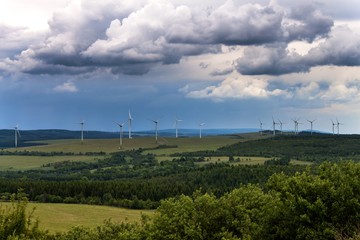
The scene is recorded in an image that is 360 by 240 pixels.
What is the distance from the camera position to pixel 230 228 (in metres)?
62.3


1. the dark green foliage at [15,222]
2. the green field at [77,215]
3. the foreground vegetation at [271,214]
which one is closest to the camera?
the foreground vegetation at [271,214]

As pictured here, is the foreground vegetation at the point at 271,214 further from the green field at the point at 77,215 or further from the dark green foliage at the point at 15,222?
the green field at the point at 77,215

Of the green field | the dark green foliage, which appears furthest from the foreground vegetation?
the green field

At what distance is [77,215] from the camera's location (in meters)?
165

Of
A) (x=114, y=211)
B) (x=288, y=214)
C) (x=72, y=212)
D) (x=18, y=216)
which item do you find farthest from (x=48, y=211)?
(x=288, y=214)

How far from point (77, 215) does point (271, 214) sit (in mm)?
118302

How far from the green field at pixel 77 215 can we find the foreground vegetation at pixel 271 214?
80132 mm

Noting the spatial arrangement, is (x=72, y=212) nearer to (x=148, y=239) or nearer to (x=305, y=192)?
(x=148, y=239)

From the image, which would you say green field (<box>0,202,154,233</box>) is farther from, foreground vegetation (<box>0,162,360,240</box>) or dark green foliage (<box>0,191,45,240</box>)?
dark green foliage (<box>0,191,45,240</box>)

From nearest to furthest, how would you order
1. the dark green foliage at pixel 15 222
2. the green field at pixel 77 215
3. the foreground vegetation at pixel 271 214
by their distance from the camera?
the foreground vegetation at pixel 271 214 < the dark green foliage at pixel 15 222 < the green field at pixel 77 215

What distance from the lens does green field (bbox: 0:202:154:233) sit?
146m

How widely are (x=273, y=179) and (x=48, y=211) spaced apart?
401 ft

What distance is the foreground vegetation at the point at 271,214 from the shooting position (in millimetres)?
52812

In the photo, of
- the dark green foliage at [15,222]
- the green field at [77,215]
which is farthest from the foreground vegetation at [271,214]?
the green field at [77,215]
